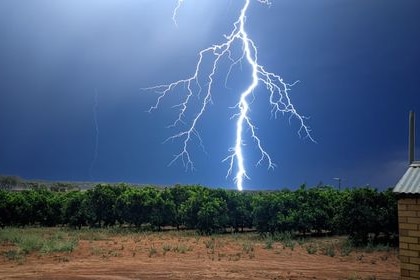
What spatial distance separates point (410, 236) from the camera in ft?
25.9

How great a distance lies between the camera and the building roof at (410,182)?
7.82 m

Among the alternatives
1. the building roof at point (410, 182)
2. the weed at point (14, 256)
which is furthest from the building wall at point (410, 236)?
the weed at point (14, 256)

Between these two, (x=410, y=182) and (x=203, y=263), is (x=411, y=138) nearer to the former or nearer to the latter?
(x=410, y=182)

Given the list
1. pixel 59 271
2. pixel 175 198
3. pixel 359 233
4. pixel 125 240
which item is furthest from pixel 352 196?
pixel 175 198

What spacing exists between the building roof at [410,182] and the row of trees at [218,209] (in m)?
11.6

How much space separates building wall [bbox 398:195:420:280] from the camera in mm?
7809

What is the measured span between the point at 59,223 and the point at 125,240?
47.3 feet

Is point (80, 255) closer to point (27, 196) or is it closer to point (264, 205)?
point (264, 205)

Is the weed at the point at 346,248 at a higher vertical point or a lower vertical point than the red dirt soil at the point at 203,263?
higher

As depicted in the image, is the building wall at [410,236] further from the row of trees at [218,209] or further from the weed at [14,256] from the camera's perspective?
the weed at [14,256]

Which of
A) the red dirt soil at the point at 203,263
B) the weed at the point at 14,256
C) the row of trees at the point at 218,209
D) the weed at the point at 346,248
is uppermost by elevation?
the row of trees at the point at 218,209

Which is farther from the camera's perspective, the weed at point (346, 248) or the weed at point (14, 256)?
the weed at point (346, 248)

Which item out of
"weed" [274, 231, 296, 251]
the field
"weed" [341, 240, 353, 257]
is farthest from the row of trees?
the field

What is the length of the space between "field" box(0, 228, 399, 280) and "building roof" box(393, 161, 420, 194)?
15.3 ft
